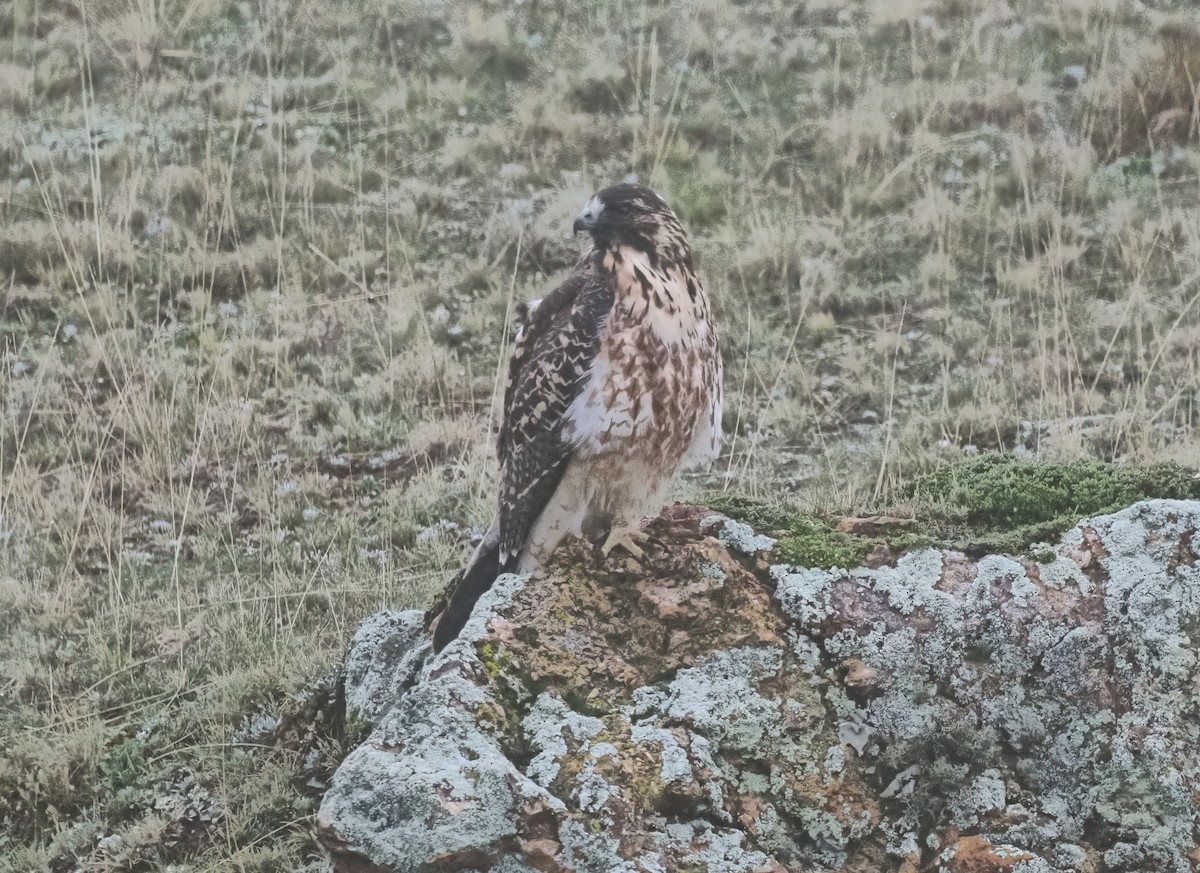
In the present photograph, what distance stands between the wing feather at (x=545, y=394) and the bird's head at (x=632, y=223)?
121mm

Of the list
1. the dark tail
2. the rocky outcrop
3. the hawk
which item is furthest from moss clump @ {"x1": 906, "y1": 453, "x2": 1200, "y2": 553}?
the dark tail

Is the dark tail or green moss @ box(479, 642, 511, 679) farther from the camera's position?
the dark tail

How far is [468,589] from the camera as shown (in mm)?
3559

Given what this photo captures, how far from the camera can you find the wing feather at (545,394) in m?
3.54

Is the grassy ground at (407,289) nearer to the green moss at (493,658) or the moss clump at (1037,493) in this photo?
the moss clump at (1037,493)

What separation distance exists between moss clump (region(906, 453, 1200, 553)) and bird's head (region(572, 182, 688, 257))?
1.12m

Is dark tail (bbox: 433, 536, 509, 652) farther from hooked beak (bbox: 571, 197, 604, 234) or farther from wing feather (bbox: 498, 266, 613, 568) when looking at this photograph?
hooked beak (bbox: 571, 197, 604, 234)

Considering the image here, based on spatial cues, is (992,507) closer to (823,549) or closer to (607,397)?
(823,549)

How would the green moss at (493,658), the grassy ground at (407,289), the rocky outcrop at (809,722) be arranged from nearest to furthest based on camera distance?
the rocky outcrop at (809,722) → the green moss at (493,658) → the grassy ground at (407,289)

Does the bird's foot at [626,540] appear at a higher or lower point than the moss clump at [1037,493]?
higher

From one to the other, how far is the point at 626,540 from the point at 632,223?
0.94 meters

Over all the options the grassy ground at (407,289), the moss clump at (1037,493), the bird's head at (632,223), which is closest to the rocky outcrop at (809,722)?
the moss clump at (1037,493)

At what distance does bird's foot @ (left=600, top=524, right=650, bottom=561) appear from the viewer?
11.0ft

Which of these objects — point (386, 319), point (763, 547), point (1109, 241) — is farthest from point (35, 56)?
point (763, 547)
